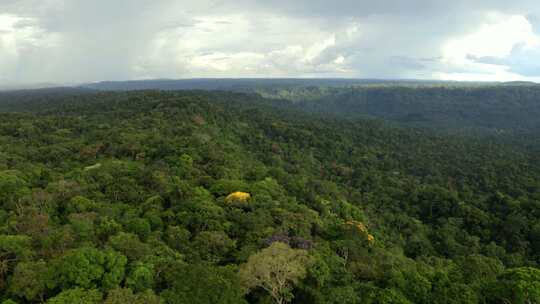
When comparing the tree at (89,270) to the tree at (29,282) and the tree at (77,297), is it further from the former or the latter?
the tree at (77,297)

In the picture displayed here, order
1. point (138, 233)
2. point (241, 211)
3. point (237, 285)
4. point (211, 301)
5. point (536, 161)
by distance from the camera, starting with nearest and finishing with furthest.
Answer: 1. point (211, 301)
2. point (237, 285)
3. point (138, 233)
4. point (241, 211)
5. point (536, 161)

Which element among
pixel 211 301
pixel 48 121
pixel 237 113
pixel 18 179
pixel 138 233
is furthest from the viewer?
pixel 237 113

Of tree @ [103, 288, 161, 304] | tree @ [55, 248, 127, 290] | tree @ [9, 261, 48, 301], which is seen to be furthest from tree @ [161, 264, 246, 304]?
tree @ [9, 261, 48, 301]

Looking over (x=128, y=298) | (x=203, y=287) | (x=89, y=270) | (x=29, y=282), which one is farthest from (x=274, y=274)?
(x=29, y=282)

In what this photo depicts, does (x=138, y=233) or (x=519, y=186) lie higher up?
(x=138, y=233)

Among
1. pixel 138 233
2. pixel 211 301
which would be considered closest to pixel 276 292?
pixel 211 301

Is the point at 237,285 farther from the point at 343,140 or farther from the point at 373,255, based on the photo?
the point at 343,140
